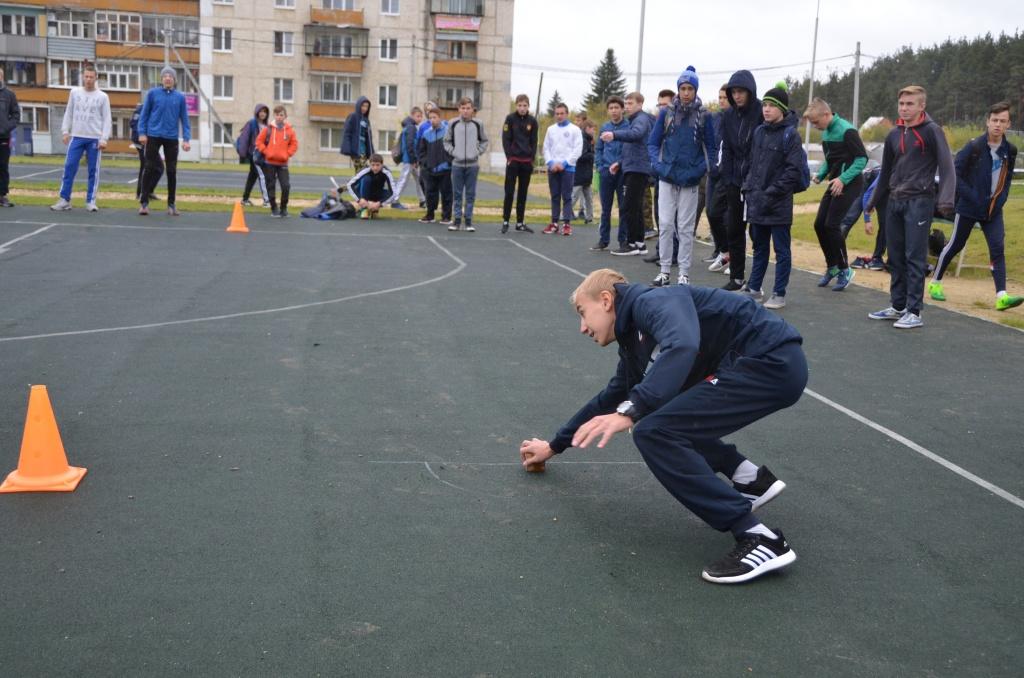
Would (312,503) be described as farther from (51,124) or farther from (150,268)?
(51,124)

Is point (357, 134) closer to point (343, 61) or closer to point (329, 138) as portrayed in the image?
point (343, 61)

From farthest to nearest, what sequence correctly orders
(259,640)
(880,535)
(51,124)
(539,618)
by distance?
1. (51,124)
2. (880,535)
3. (539,618)
4. (259,640)

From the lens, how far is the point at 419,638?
3533 millimetres

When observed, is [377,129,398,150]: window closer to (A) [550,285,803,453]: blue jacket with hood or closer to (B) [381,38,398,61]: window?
(B) [381,38,398,61]: window

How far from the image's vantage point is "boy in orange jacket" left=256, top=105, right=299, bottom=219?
720 inches

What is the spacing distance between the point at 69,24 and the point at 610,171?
234ft

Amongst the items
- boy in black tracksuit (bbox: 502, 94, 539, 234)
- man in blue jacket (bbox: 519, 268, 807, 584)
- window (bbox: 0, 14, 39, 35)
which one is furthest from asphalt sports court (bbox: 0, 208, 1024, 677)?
window (bbox: 0, 14, 39, 35)

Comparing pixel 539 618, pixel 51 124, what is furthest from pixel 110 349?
pixel 51 124

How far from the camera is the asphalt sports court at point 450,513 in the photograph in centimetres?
352

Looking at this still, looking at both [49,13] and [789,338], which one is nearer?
[789,338]

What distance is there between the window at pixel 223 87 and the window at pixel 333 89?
5.81m

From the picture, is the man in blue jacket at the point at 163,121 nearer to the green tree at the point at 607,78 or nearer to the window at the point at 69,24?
the window at the point at 69,24

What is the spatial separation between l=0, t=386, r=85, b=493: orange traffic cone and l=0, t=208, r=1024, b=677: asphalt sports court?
0.31ft

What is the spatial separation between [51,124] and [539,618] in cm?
7856
